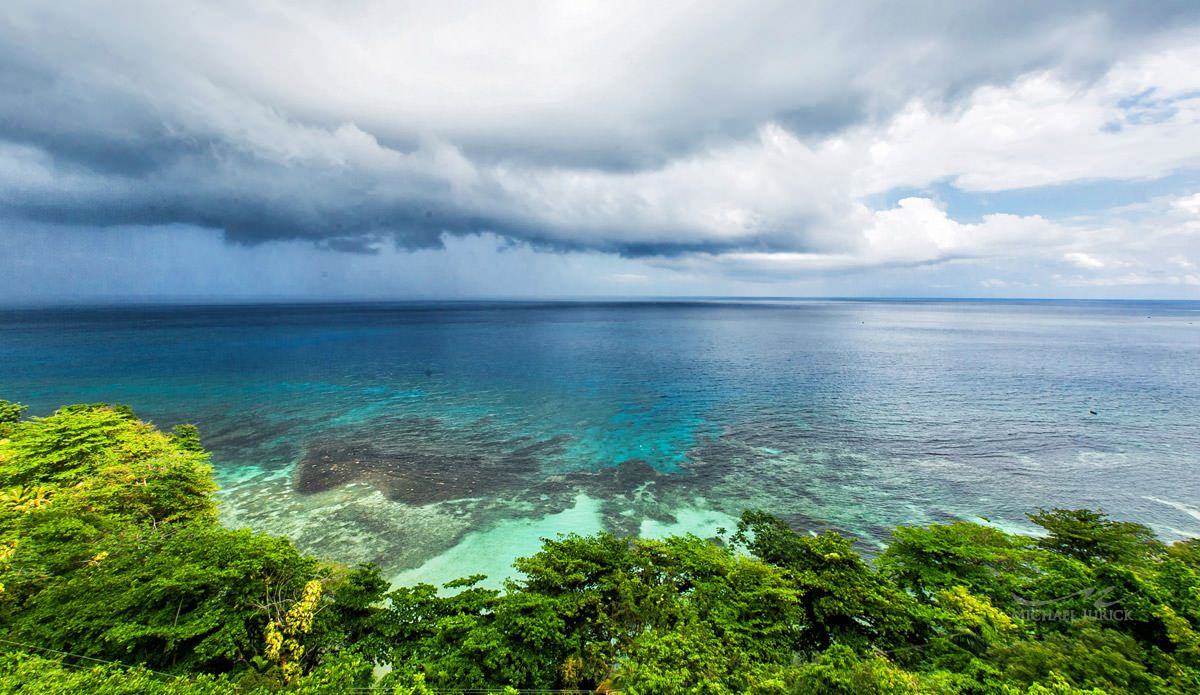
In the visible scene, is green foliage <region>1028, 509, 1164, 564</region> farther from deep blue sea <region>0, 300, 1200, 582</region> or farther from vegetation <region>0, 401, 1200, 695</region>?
deep blue sea <region>0, 300, 1200, 582</region>

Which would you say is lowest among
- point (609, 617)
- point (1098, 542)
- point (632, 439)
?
point (632, 439)

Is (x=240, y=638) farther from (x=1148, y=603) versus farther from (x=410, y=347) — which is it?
(x=410, y=347)

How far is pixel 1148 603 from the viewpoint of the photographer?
1475cm

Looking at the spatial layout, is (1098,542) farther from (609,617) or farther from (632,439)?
(632,439)

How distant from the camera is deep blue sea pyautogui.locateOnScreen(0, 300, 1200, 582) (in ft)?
103

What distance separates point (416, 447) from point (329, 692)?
33.7m

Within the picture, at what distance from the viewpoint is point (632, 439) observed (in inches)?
1892

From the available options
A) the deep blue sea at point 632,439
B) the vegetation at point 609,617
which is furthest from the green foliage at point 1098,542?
the deep blue sea at point 632,439

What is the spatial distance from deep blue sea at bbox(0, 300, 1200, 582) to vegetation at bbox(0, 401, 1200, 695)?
846 centimetres

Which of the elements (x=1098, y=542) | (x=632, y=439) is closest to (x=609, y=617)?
(x=1098, y=542)

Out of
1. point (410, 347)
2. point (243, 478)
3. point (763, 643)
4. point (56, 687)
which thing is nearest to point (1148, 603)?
point (763, 643)

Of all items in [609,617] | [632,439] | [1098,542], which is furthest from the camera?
[632,439]

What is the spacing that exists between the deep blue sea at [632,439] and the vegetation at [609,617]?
8.46 metres

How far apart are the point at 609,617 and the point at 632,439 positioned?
99.8 ft
